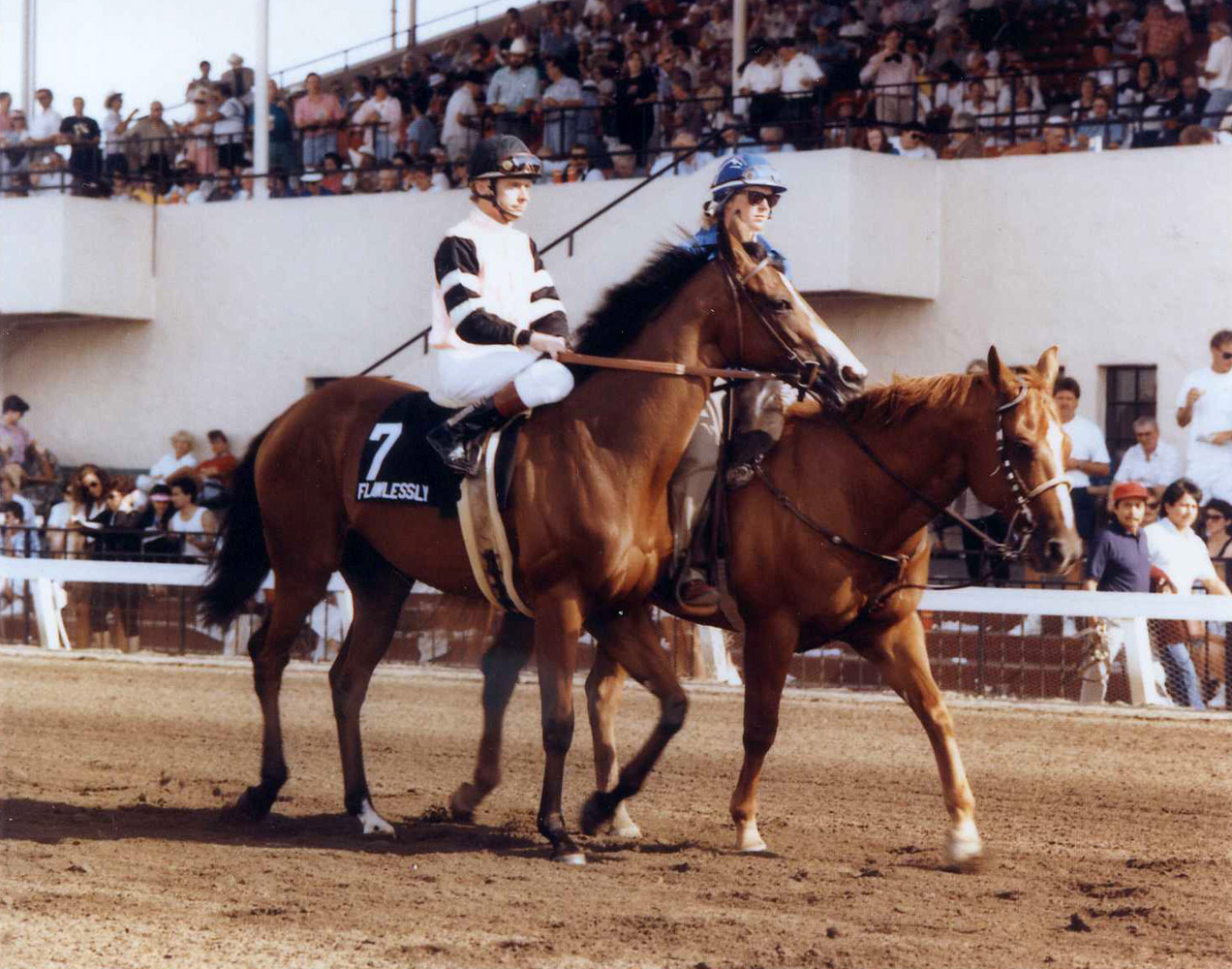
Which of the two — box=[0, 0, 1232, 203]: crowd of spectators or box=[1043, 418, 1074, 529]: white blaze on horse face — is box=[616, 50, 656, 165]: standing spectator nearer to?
box=[0, 0, 1232, 203]: crowd of spectators

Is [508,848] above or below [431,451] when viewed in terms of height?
below

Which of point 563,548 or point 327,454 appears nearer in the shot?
point 563,548

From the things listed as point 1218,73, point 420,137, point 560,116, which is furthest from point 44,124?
point 1218,73

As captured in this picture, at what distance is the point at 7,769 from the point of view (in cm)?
852

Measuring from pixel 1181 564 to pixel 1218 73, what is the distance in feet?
13.7

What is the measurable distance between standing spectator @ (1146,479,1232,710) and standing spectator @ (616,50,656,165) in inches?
252

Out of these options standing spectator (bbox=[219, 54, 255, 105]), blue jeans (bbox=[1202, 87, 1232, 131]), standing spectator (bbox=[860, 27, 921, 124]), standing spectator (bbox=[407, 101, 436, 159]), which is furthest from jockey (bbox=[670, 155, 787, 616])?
standing spectator (bbox=[219, 54, 255, 105])

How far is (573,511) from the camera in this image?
21.6 feet

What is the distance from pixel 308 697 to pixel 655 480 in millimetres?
5219

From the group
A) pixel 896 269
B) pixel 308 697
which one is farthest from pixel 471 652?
pixel 896 269

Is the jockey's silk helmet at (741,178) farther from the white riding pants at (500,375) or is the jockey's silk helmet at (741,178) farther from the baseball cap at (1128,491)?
the baseball cap at (1128,491)

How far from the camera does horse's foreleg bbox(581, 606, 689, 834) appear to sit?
692 centimetres

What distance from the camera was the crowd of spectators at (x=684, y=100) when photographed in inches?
559

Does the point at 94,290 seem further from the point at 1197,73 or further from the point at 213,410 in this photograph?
the point at 1197,73
